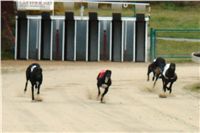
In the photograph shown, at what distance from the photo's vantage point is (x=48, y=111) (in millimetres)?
12156

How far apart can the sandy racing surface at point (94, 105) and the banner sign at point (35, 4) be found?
5.35 meters

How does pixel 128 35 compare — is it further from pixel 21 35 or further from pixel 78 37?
pixel 21 35

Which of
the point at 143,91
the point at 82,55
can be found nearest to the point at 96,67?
the point at 82,55

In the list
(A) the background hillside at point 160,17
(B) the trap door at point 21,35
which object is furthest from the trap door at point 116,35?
(A) the background hillside at point 160,17

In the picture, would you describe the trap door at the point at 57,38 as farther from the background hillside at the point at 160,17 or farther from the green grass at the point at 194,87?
the green grass at the point at 194,87

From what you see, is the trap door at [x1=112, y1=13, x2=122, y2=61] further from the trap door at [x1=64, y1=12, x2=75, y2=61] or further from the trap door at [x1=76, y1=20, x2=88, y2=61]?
the trap door at [x1=64, y1=12, x2=75, y2=61]

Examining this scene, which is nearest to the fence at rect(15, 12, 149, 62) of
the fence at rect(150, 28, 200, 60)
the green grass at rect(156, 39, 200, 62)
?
the fence at rect(150, 28, 200, 60)

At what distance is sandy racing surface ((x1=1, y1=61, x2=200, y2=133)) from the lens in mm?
10625

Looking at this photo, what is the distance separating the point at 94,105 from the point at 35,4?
13.1 metres

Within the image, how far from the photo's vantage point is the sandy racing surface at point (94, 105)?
34.9 ft

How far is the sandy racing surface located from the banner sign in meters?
5.35

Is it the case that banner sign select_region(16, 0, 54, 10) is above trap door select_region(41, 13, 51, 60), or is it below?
above

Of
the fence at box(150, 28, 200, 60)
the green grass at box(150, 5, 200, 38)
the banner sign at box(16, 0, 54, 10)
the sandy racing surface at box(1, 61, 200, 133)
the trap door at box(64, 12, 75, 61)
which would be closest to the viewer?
the sandy racing surface at box(1, 61, 200, 133)

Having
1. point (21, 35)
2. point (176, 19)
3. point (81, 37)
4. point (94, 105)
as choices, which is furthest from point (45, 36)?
point (176, 19)
